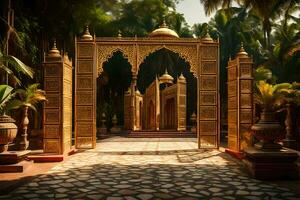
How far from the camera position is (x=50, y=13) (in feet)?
41.0

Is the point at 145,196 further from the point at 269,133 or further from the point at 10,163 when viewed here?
the point at 10,163

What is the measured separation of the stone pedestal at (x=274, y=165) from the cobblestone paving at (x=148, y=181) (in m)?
0.24

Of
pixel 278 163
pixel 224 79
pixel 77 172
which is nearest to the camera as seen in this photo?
pixel 278 163

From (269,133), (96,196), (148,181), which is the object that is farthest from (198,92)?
(96,196)

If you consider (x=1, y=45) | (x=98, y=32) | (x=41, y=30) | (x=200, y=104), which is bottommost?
(x=200, y=104)

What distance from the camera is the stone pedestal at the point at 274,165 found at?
5559 millimetres

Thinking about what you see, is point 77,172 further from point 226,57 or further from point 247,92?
point 226,57

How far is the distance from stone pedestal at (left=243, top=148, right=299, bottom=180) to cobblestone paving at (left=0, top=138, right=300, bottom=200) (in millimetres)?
238

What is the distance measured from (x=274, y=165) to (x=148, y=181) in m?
2.13

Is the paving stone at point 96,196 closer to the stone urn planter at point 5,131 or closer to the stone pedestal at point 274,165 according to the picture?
the stone urn planter at point 5,131

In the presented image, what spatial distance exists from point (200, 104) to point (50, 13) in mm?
6718

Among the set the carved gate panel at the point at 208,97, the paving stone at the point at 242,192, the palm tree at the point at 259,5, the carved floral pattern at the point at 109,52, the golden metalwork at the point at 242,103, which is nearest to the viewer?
the paving stone at the point at 242,192

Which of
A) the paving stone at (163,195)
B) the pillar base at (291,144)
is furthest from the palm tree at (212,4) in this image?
the paving stone at (163,195)

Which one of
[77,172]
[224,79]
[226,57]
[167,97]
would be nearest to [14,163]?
[77,172]
